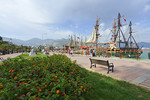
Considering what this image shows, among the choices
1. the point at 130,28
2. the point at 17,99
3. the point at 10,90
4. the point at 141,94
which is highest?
the point at 130,28

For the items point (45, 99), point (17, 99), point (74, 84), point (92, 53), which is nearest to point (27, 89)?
point (17, 99)

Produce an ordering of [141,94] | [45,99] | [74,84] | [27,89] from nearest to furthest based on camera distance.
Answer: [45,99] < [27,89] < [74,84] < [141,94]

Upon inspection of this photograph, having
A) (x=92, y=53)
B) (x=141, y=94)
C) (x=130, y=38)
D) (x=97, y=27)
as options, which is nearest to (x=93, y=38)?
(x=97, y=27)

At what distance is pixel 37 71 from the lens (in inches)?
93.9

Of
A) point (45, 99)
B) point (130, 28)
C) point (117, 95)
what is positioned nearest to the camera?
point (45, 99)

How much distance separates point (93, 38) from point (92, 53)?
117 feet

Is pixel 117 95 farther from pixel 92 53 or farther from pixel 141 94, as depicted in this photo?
pixel 92 53

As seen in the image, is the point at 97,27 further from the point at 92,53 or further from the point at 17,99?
the point at 17,99

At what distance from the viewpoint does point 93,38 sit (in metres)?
52.1

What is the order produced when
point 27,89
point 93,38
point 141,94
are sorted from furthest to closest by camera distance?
point 93,38
point 141,94
point 27,89

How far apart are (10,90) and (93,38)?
5276 centimetres

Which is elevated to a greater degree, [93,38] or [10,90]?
[93,38]

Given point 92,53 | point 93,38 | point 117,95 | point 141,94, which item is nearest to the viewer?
point 117,95

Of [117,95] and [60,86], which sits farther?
[117,95]
